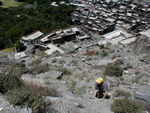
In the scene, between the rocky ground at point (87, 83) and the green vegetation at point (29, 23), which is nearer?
the rocky ground at point (87, 83)

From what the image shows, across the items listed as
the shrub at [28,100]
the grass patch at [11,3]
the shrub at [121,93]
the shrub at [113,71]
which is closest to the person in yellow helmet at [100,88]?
the shrub at [121,93]

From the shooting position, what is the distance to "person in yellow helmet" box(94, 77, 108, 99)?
755 centimetres

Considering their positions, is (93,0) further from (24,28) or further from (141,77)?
(141,77)

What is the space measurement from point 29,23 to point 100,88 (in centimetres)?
2923

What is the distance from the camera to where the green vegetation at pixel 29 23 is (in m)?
27.8

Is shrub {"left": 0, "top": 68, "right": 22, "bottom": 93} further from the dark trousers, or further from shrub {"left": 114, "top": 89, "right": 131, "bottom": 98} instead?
shrub {"left": 114, "top": 89, "right": 131, "bottom": 98}

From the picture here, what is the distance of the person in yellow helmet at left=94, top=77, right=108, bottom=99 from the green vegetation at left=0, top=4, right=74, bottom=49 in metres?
19.3

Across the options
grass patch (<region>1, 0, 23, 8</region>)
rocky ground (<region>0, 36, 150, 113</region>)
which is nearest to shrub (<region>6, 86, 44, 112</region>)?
rocky ground (<region>0, 36, 150, 113</region>)

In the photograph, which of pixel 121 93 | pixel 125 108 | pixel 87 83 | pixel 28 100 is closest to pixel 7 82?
pixel 28 100

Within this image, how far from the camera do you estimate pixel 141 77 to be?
11.5m

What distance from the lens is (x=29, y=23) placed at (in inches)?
1294

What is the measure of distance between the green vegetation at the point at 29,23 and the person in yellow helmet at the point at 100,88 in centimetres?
1925

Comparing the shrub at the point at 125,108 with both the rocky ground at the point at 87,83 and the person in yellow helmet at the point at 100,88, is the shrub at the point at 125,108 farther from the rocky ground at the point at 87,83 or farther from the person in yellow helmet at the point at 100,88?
the person in yellow helmet at the point at 100,88

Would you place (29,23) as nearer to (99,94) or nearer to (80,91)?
(80,91)
